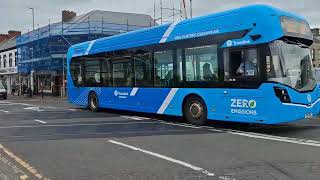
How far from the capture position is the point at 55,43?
44.5 meters

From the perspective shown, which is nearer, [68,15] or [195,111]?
[195,111]

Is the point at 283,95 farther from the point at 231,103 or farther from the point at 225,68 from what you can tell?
the point at 225,68

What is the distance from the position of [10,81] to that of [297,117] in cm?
5738

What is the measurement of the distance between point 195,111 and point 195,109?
0.07 m

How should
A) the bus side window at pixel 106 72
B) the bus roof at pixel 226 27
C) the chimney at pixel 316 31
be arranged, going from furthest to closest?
the chimney at pixel 316 31
the bus side window at pixel 106 72
the bus roof at pixel 226 27

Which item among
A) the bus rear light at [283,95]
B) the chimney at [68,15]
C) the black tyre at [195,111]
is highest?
the chimney at [68,15]

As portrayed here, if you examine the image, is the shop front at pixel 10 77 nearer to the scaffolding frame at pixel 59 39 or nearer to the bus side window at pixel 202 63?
the scaffolding frame at pixel 59 39

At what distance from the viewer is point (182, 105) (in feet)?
51.1

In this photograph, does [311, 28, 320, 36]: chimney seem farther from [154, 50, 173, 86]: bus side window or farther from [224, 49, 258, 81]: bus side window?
[224, 49, 258, 81]: bus side window

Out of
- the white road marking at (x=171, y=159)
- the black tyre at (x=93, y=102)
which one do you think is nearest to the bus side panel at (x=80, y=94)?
the black tyre at (x=93, y=102)

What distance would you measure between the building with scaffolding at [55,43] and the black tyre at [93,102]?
70.3ft

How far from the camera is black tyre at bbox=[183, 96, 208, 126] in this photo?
48.5 feet

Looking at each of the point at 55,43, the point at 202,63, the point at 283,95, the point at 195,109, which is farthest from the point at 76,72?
the point at 55,43

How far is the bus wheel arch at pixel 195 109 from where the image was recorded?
48.5 feet
